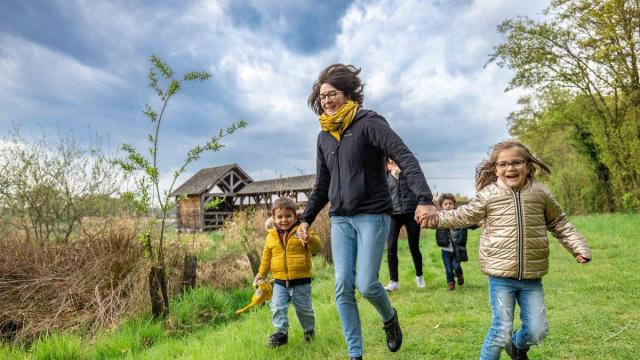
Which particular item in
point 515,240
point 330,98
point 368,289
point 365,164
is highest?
point 330,98

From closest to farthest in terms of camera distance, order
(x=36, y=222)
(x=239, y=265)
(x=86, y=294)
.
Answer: (x=86, y=294) < (x=239, y=265) < (x=36, y=222)

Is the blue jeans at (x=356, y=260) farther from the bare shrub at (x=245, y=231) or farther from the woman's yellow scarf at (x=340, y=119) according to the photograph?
the bare shrub at (x=245, y=231)

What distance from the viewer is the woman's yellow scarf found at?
3.31 meters

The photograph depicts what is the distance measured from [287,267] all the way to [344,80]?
1779mm

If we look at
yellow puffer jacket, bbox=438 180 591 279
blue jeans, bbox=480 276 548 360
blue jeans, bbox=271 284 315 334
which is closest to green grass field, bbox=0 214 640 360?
blue jeans, bbox=271 284 315 334

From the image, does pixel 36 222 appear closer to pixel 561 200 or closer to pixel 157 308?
pixel 157 308

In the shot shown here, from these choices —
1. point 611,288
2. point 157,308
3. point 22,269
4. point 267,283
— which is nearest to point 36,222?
point 22,269

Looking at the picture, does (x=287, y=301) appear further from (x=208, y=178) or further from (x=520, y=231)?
(x=208, y=178)

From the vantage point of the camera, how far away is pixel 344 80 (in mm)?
3482

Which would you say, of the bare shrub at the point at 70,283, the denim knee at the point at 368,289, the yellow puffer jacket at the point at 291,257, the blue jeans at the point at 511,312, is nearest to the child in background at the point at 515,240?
the blue jeans at the point at 511,312

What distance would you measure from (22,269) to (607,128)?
20.5 meters

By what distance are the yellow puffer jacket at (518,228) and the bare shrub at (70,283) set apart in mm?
4992

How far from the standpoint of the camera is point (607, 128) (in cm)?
1845

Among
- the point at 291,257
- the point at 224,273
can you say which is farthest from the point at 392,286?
the point at 224,273
